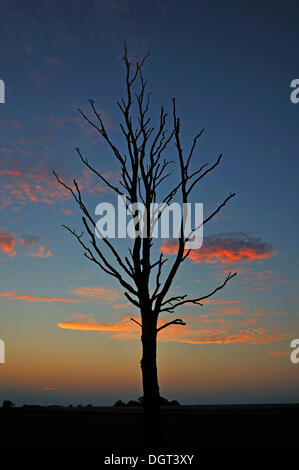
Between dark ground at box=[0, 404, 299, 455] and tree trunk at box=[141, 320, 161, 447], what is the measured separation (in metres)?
0.26

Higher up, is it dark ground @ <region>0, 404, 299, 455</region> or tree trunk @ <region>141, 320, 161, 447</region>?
tree trunk @ <region>141, 320, 161, 447</region>

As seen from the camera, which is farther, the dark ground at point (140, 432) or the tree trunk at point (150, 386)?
the dark ground at point (140, 432)

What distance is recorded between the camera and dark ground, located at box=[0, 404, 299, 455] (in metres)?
8.41

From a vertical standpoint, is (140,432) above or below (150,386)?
below

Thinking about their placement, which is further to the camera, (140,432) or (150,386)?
(140,432)

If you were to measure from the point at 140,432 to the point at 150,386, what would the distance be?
2.84m

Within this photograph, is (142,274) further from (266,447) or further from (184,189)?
(266,447)

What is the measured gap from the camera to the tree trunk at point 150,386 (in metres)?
7.65

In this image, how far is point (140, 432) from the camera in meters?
10.1

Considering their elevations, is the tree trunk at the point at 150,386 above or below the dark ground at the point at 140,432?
above

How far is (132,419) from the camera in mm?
12859

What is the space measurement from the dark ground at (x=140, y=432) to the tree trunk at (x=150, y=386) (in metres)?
0.26
